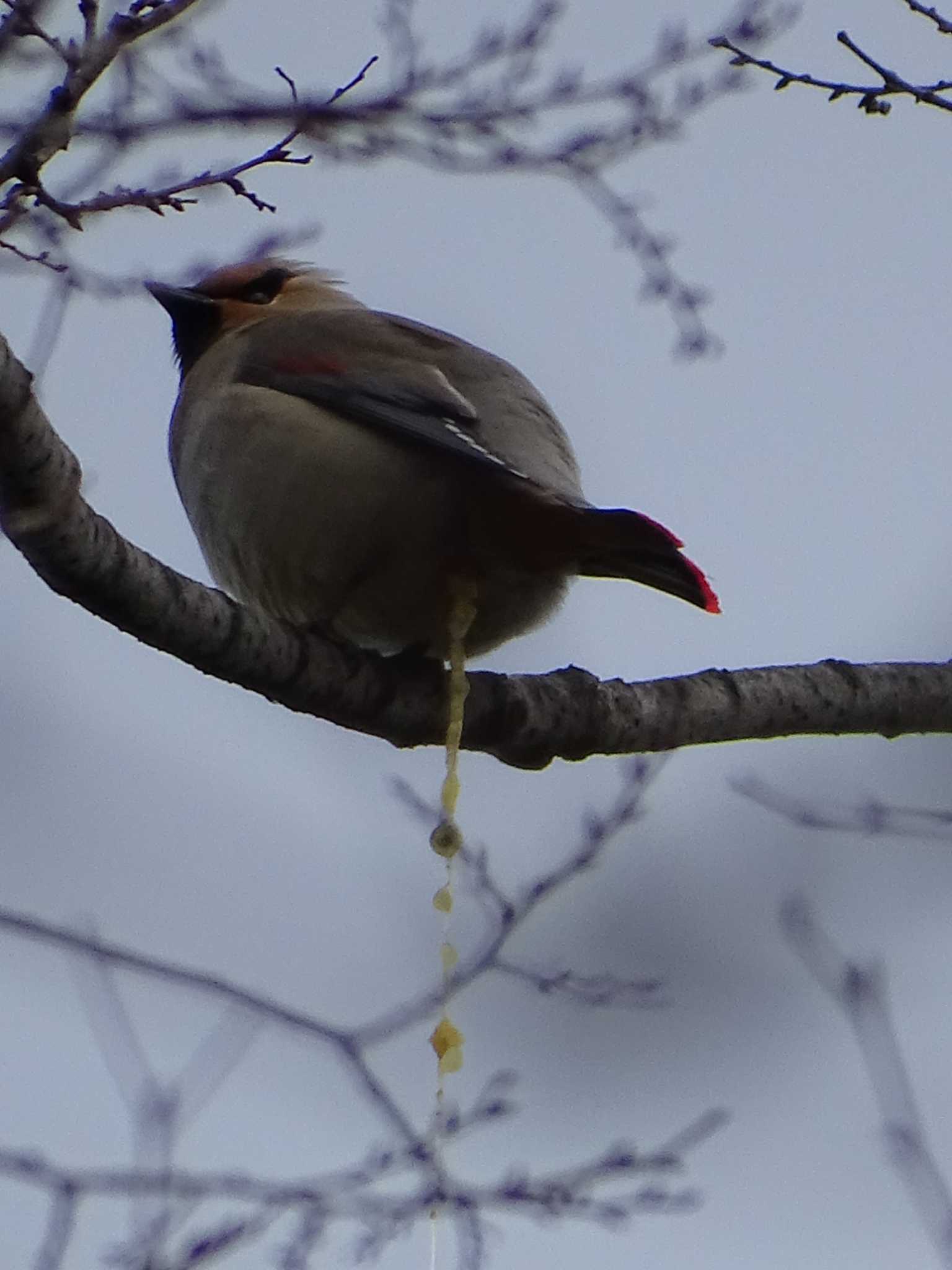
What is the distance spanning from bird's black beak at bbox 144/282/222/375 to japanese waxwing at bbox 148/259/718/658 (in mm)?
632

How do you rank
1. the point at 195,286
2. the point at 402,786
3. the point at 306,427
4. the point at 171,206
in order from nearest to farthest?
the point at 171,206 → the point at 306,427 → the point at 402,786 → the point at 195,286

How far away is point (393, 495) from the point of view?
3518 mm

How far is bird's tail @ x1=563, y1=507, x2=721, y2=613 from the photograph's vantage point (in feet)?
10.5

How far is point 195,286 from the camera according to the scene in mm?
4738

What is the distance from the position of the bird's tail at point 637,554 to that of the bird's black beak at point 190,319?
154 centimetres

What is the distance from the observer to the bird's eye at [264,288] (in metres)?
4.84

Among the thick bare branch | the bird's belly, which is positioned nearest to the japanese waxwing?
the bird's belly

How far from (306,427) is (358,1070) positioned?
46.2 inches

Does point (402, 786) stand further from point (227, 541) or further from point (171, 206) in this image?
point (171, 206)

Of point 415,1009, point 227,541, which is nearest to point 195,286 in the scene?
point 227,541

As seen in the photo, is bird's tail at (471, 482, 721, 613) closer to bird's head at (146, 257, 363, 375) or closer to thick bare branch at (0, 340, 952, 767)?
thick bare branch at (0, 340, 952, 767)

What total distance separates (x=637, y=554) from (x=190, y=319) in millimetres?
1776

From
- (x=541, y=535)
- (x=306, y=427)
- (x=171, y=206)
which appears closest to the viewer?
(x=171, y=206)

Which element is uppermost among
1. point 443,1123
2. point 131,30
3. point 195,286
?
point 195,286
